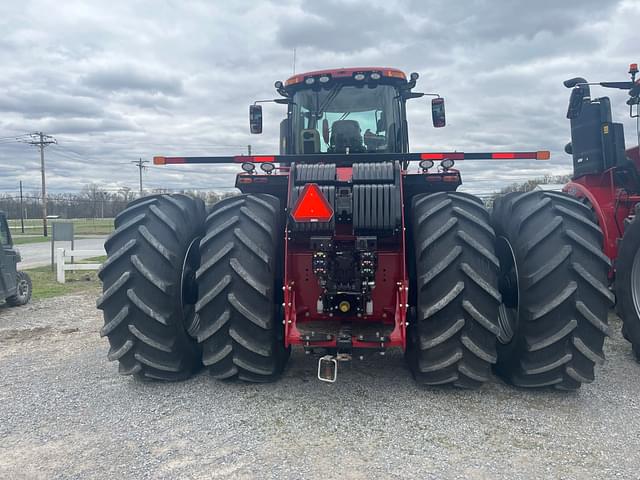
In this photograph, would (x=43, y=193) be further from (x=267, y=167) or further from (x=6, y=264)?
(x=267, y=167)

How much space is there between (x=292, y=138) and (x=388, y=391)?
9.95 feet

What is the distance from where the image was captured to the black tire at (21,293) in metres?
9.02

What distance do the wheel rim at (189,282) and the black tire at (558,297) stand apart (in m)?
2.78

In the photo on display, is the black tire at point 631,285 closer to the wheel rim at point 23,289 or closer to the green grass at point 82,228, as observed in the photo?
the wheel rim at point 23,289

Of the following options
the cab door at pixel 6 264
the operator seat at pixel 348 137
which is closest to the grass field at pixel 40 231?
the cab door at pixel 6 264

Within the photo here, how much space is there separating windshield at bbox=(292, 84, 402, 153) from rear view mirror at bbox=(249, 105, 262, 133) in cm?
98

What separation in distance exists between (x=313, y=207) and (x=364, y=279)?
704 mm

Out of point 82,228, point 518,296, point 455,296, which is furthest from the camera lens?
point 82,228

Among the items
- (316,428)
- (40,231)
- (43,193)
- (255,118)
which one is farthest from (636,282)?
(40,231)

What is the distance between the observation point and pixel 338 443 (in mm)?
3139

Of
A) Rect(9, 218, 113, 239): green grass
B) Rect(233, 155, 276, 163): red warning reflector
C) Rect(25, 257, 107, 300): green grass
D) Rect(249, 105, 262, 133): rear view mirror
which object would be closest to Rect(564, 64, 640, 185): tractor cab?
Rect(249, 105, 262, 133): rear view mirror

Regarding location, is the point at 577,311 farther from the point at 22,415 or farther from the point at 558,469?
the point at 22,415

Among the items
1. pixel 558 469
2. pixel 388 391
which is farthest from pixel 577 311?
pixel 388 391

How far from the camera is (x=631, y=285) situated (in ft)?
15.1
